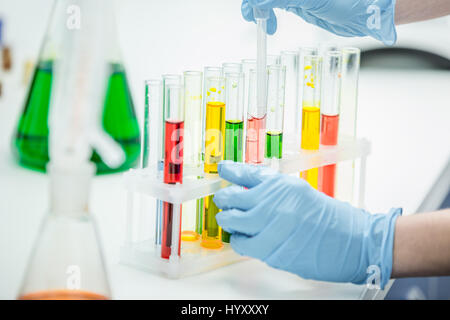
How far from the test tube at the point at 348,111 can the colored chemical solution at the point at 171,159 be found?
0.53 m

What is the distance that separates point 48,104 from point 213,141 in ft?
1.23

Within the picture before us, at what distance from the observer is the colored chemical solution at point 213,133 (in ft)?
4.66

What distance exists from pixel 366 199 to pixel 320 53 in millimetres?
489

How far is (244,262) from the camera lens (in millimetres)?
1455

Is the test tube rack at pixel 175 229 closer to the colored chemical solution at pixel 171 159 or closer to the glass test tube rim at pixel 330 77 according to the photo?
the colored chemical solution at pixel 171 159

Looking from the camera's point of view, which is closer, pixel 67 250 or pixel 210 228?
pixel 67 250

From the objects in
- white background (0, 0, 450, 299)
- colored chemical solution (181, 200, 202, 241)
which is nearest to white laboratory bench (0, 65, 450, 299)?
white background (0, 0, 450, 299)

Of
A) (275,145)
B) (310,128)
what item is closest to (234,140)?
(275,145)

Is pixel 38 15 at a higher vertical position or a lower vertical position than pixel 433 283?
higher

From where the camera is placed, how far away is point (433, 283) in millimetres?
2084

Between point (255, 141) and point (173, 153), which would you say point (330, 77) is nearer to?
point (255, 141)

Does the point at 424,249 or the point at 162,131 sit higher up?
the point at 162,131

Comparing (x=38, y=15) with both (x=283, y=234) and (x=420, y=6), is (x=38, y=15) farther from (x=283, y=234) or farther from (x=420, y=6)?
(x=420, y=6)
